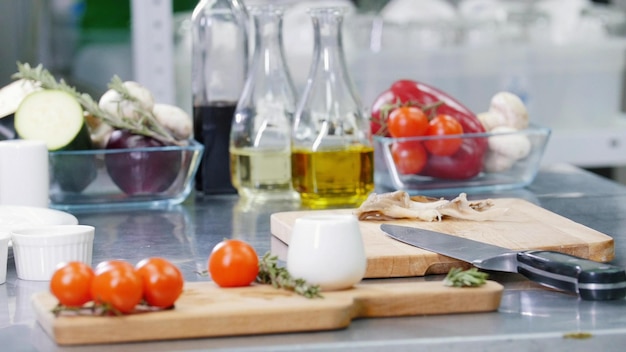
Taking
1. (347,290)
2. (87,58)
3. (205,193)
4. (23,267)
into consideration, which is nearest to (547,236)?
(347,290)

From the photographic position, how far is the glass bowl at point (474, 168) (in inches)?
66.1

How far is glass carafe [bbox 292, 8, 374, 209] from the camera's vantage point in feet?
5.05

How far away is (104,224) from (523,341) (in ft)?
2.59

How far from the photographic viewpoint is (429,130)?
5.47 feet

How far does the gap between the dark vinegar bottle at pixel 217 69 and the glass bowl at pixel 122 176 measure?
8cm

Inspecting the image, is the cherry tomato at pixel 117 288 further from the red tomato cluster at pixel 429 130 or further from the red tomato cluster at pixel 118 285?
the red tomato cluster at pixel 429 130

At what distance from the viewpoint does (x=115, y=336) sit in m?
0.86

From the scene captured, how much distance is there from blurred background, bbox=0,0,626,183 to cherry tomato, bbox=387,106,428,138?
3.82 ft

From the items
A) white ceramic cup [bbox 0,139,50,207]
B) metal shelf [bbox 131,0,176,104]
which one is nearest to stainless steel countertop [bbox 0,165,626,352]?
white ceramic cup [bbox 0,139,50,207]

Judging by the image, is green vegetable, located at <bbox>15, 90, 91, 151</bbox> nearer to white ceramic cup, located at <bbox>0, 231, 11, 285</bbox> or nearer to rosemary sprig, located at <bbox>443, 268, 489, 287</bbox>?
white ceramic cup, located at <bbox>0, 231, 11, 285</bbox>

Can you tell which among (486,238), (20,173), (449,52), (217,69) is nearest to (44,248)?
(20,173)

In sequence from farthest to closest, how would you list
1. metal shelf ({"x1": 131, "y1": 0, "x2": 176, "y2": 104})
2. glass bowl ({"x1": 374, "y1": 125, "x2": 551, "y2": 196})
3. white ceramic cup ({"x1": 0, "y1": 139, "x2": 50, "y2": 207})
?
metal shelf ({"x1": 131, "y1": 0, "x2": 176, "y2": 104}) → glass bowl ({"x1": 374, "y1": 125, "x2": 551, "y2": 196}) → white ceramic cup ({"x1": 0, "y1": 139, "x2": 50, "y2": 207})

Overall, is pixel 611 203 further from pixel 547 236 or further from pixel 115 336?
pixel 115 336

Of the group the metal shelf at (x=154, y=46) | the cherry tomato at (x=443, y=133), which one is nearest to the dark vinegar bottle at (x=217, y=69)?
the cherry tomato at (x=443, y=133)
